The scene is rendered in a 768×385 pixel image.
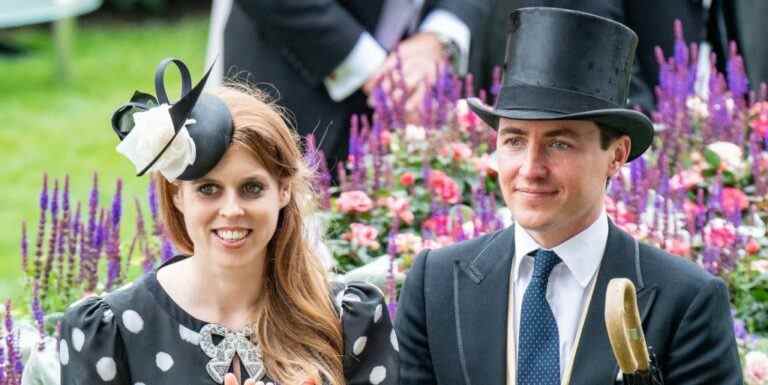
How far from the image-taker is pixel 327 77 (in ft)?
20.7

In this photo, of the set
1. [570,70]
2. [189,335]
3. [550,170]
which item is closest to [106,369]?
[189,335]

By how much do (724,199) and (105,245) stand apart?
5.91 ft

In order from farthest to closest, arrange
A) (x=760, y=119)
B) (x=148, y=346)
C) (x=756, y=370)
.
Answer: (x=760, y=119) < (x=756, y=370) < (x=148, y=346)

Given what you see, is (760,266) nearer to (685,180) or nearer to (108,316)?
(685,180)

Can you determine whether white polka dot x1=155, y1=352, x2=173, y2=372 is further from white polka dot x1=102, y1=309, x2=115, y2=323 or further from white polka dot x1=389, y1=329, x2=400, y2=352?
white polka dot x1=389, y1=329, x2=400, y2=352

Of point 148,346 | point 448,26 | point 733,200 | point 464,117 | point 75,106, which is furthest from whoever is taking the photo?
point 75,106

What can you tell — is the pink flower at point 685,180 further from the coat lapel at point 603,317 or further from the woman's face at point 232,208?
the woman's face at point 232,208

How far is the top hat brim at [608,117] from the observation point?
398cm

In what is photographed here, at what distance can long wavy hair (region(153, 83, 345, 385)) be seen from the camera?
4090 mm

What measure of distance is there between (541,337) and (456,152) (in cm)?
152

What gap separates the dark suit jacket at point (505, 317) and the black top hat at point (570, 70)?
31 centimetres

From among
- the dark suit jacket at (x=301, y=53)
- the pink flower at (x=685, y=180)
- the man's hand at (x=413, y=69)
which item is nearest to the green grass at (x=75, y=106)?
the dark suit jacket at (x=301, y=53)

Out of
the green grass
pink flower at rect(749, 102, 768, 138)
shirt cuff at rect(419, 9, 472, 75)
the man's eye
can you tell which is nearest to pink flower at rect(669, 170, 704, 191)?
pink flower at rect(749, 102, 768, 138)

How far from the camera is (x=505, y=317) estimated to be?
13.7ft
